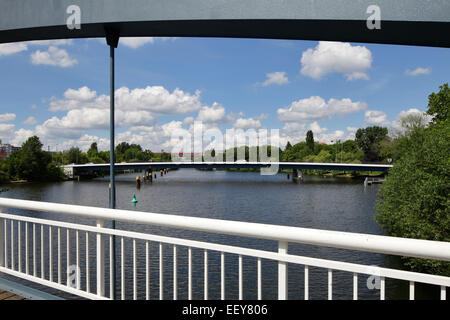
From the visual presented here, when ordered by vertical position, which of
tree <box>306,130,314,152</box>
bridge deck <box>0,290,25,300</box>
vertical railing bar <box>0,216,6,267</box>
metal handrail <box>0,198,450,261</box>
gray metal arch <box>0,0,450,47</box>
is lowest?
bridge deck <box>0,290,25,300</box>

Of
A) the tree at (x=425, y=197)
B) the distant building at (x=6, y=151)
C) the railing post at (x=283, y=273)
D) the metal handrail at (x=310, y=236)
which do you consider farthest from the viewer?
the distant building at (x=6, y=151)

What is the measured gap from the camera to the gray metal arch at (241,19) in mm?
2455

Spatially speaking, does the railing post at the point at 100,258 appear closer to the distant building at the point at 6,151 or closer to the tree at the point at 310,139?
the distant building at the point at 6,151

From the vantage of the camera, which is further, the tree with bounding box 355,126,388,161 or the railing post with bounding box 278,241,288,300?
the tree with bounding box 355,126,388,161

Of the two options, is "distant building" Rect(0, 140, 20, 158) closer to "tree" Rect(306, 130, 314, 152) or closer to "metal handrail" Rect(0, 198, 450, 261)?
"tree" Rect(306, 130, 314, 152)

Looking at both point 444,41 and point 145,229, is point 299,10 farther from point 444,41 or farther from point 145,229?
point 145,229

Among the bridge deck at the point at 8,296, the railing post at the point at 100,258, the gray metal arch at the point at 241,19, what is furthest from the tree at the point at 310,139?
the railing post at the point at 100,258

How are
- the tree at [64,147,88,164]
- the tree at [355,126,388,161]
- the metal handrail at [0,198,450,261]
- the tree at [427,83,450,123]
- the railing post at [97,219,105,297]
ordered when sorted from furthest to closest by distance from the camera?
the tree at [355,126,388,161] < the tree at [64,147,88,164] < the tree at [427,83,450,123] < the railing post at [97,219,105,297] < the metal handrail at [0,198,450,261]

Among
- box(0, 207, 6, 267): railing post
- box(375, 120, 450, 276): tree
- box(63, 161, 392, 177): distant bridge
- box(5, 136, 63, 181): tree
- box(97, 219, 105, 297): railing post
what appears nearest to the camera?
box(97, 219, 105, 297): railing post

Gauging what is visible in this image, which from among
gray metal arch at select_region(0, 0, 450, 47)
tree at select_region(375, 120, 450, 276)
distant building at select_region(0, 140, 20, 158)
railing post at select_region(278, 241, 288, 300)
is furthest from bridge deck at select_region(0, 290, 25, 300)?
distant building at select_region(0, 140, 20, 158)

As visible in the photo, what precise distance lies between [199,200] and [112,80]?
26.8 metres

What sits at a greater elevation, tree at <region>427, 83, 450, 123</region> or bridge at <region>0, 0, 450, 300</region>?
tree at <region>427, 83, 450, 123</region>

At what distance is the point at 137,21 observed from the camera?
295 centimetres

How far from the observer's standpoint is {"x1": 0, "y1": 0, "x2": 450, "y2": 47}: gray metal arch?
96.7 inches
